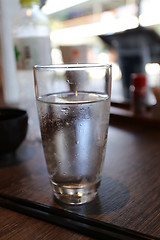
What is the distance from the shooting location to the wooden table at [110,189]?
14.8 inches

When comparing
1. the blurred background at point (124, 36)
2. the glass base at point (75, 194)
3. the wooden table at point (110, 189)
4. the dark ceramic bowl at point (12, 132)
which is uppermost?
the blurred background at point (124, 36)

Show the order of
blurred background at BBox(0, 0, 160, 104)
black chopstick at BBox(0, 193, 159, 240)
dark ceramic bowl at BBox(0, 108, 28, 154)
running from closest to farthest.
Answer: black chopstick at BBox(0, 193, 159, 240)
dark ceramic bowl at BBox(0, 108, 28, 154)
blurred background at BBox(0, 0, 160, 104)

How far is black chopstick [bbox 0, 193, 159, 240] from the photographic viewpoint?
0.35 meters

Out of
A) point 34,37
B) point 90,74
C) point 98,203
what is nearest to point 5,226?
point 98,203

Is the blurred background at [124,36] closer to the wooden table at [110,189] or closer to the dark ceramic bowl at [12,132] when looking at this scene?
the wooden table at [110,189]

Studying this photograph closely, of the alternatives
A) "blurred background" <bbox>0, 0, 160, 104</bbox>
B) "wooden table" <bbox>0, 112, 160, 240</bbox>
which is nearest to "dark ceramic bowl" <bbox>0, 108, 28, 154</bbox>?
"wooden table" <bbox>0, 112, 160, 240</bbox>

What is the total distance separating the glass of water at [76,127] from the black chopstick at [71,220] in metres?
0.03

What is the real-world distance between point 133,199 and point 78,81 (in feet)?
0.69

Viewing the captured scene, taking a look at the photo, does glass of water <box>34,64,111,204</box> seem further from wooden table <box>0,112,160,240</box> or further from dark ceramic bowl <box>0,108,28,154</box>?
dark ceramic bowl <box>0,108,28,154</box>

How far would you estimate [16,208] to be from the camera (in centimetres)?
43

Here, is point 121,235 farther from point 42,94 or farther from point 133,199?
point 42,94

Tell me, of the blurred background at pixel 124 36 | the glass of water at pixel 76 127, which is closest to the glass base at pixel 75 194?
the glass of water at pixel 76 127

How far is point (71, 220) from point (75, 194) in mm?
46

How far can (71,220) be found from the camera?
387 millimetres
